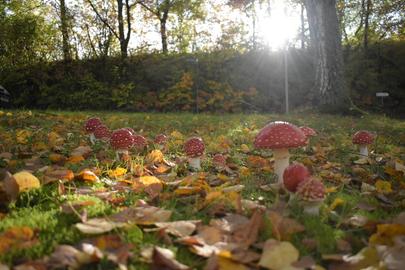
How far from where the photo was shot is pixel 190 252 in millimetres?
1759

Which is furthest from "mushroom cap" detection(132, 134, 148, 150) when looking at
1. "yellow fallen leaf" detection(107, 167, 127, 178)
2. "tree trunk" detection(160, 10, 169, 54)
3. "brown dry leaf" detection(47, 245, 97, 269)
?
"tree trunk" detection(160, 10, 169, 54)

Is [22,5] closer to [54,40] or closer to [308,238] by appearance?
[54,40]

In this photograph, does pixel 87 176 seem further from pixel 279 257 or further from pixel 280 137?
pixel 279 257

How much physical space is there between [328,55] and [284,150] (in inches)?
346

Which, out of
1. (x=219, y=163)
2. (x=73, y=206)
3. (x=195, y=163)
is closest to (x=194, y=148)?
(x=195, y=163)

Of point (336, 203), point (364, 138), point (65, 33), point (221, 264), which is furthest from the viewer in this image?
point (65, 33)

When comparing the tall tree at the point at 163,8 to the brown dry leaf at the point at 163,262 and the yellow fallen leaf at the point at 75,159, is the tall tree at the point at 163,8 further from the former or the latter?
the brown dry leaf at the point at 163,262

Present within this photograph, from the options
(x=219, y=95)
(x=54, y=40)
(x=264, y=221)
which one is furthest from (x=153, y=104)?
(x=264, y=221)

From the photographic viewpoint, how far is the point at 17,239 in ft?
5.54

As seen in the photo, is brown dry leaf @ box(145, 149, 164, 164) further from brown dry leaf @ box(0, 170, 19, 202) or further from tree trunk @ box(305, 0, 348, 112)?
tree trunk @ box(305, 0, 348, 112)

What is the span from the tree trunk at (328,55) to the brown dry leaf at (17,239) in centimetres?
1003

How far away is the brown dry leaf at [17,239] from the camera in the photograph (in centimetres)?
164

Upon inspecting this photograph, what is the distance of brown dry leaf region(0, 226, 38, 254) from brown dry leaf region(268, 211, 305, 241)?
45.0 inches

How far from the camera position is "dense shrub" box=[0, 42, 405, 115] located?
15.4m
